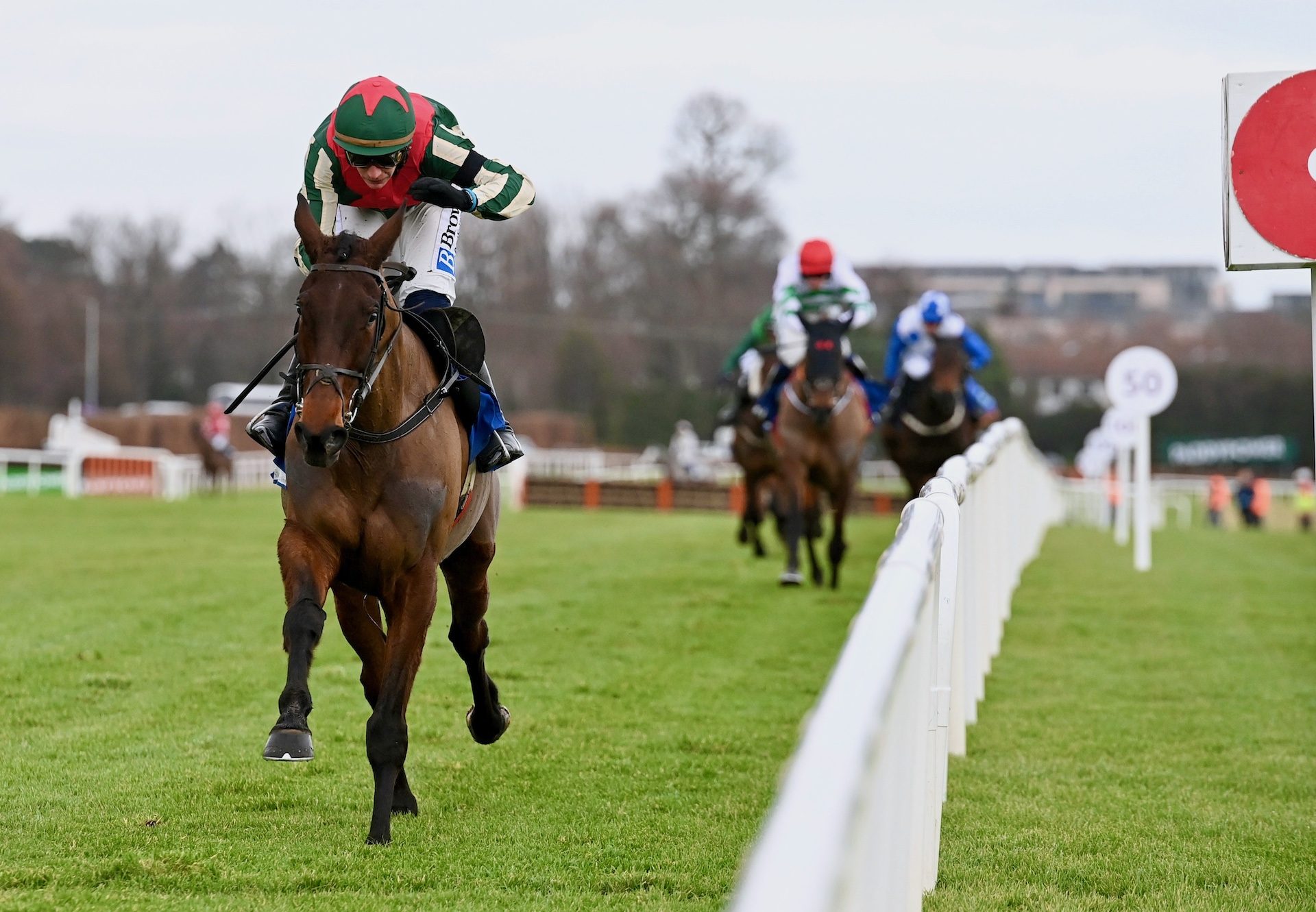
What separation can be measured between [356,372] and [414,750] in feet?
7.07

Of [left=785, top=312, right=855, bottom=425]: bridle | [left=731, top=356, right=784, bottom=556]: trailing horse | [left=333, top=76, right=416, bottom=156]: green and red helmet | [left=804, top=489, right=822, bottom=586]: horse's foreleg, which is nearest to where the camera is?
[left=333, top=76, right=416, bottom=156]: green and red helmet

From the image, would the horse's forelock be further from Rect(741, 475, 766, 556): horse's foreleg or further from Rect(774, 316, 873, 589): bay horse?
Rect(741, 475, 766, 556): horse's foreleg

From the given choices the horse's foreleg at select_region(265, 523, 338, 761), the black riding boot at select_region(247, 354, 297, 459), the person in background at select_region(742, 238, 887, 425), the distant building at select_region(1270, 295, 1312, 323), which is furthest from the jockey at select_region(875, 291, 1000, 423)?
the distant building at select_region(1270, 295, 1312, 323)

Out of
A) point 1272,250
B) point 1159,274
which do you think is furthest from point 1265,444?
point 1159,274

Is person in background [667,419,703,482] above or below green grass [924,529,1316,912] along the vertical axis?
above

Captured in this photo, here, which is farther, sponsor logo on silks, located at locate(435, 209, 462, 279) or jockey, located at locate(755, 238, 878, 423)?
jockey, located at locate(755, 238, 878, 423)

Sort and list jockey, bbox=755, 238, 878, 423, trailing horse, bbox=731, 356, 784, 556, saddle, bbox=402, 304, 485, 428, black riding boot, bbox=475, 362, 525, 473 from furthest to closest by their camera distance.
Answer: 1. trailing horse, bbox=731, 356, 784, 556
2. jockey, bbox=755, 238, 878, 423
3. black riding boot, bbox=475, 362, 525, 473
4. saddle, bbox=402, 304, 485, 428

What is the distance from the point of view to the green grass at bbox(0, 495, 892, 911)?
4.35 m

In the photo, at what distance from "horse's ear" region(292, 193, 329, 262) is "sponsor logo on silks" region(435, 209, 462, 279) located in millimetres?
745

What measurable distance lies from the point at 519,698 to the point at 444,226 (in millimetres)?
2703

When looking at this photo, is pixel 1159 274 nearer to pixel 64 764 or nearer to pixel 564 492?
pixel 564 492

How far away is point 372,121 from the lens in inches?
202

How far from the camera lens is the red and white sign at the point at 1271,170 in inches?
195

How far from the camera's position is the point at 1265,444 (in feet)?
189
